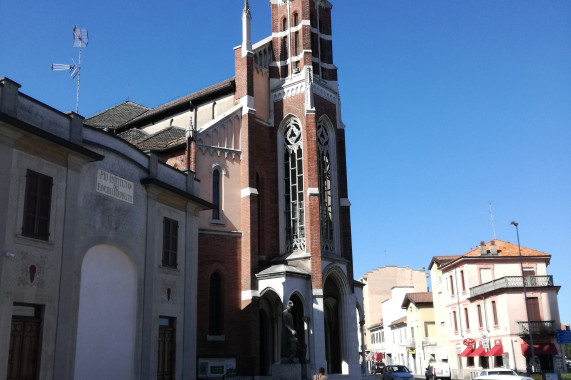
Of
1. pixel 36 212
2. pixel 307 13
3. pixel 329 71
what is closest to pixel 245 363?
pixel 36 212

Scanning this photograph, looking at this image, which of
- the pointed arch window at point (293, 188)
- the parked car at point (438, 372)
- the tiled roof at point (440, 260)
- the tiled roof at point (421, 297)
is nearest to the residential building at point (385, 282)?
the tiled roof at point (421, 297)

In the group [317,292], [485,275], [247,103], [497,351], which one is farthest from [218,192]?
[485,275]

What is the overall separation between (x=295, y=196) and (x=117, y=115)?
16.5m

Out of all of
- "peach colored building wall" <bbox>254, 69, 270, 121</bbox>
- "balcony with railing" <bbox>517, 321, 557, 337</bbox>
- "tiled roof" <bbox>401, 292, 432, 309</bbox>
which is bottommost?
"balcony with railing" <bbox>517, 321, 557, 337</bbox>

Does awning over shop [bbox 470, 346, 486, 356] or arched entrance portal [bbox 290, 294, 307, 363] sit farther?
awning over shop [bbox 470, 346, 486, 356]

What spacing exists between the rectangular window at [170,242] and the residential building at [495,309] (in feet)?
80.9

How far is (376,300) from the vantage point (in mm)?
83500

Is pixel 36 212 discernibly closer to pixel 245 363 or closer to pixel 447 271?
pixel 245 363

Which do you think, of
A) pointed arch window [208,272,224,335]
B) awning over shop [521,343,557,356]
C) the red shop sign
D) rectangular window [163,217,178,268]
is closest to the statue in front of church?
pointed arch window [208,272,224,335]

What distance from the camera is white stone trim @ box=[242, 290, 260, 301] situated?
92.1 feet

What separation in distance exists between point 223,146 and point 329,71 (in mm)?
8997

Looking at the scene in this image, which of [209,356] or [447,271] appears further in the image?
[447,271]

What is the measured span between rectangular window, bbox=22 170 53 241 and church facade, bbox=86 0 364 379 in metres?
12.7

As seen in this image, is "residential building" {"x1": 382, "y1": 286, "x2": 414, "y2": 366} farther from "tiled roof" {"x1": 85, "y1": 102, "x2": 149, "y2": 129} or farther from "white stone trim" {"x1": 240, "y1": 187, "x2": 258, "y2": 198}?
"white stone trim" {"x1": 240, "y1": 187, "x2": 258, "y2": 198}
